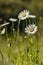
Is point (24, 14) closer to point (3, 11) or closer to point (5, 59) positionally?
point (5, 59)

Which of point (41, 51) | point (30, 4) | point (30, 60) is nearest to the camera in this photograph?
point (30, 60)

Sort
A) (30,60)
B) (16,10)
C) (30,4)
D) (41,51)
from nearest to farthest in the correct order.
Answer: (30,60) < (41,51) < (16,10) < (30,4)

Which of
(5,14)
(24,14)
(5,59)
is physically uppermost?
(24,14)

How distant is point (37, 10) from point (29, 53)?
11.3 ft

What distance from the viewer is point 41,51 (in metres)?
2.62

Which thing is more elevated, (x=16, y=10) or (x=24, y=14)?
(x=24, y=14)

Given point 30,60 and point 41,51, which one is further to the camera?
point 41,51

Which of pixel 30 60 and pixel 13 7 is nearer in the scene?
pixel 30 60

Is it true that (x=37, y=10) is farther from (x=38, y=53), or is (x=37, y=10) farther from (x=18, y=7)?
(x=38, y=53)

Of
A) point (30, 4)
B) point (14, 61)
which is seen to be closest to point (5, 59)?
point (14, 61)

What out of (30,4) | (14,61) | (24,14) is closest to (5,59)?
(14,61)

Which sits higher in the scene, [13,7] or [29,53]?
[29,53]

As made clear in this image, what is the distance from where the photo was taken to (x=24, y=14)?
271 cm

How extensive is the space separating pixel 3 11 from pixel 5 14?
178 millimetres
